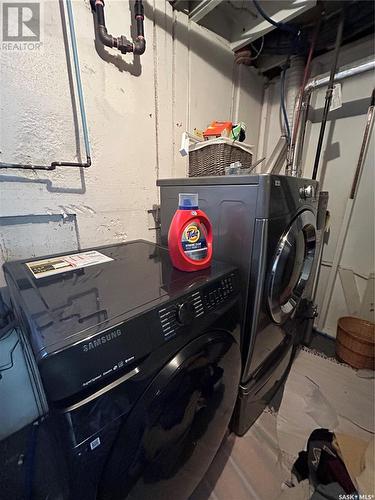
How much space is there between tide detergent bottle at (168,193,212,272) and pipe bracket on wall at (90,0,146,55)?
0.89 metres

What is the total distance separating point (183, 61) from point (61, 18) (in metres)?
0.72

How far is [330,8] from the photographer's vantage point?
55.4 inches

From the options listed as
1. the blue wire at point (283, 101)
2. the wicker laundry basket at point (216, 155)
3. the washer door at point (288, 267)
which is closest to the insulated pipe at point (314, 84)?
the blue wire at point (283, 101)

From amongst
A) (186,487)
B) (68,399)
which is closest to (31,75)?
(68,399)

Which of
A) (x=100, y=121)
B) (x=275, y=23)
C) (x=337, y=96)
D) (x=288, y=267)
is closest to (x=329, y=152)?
(x=337, y=96)

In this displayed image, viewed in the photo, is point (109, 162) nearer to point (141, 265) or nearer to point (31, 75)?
point (31, 75)

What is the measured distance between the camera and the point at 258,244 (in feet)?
2.69

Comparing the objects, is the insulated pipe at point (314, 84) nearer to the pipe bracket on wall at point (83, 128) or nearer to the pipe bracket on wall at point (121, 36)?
the pipe bracket on wall at point (121, 36)

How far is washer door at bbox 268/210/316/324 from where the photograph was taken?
89 cm

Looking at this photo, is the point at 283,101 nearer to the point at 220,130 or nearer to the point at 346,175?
the point at 346,175

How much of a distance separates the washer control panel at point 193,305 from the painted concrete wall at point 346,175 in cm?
167

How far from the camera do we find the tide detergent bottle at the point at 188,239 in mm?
739

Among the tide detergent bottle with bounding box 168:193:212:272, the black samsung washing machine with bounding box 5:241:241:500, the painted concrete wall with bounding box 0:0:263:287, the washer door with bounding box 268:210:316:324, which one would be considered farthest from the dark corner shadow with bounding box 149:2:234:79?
the black samsung washing machine with bounding box 5:241:241:500

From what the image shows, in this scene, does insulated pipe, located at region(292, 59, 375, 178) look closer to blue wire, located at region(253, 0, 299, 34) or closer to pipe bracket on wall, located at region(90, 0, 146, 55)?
blue wire, located at region(253, 0, 299, 34)
